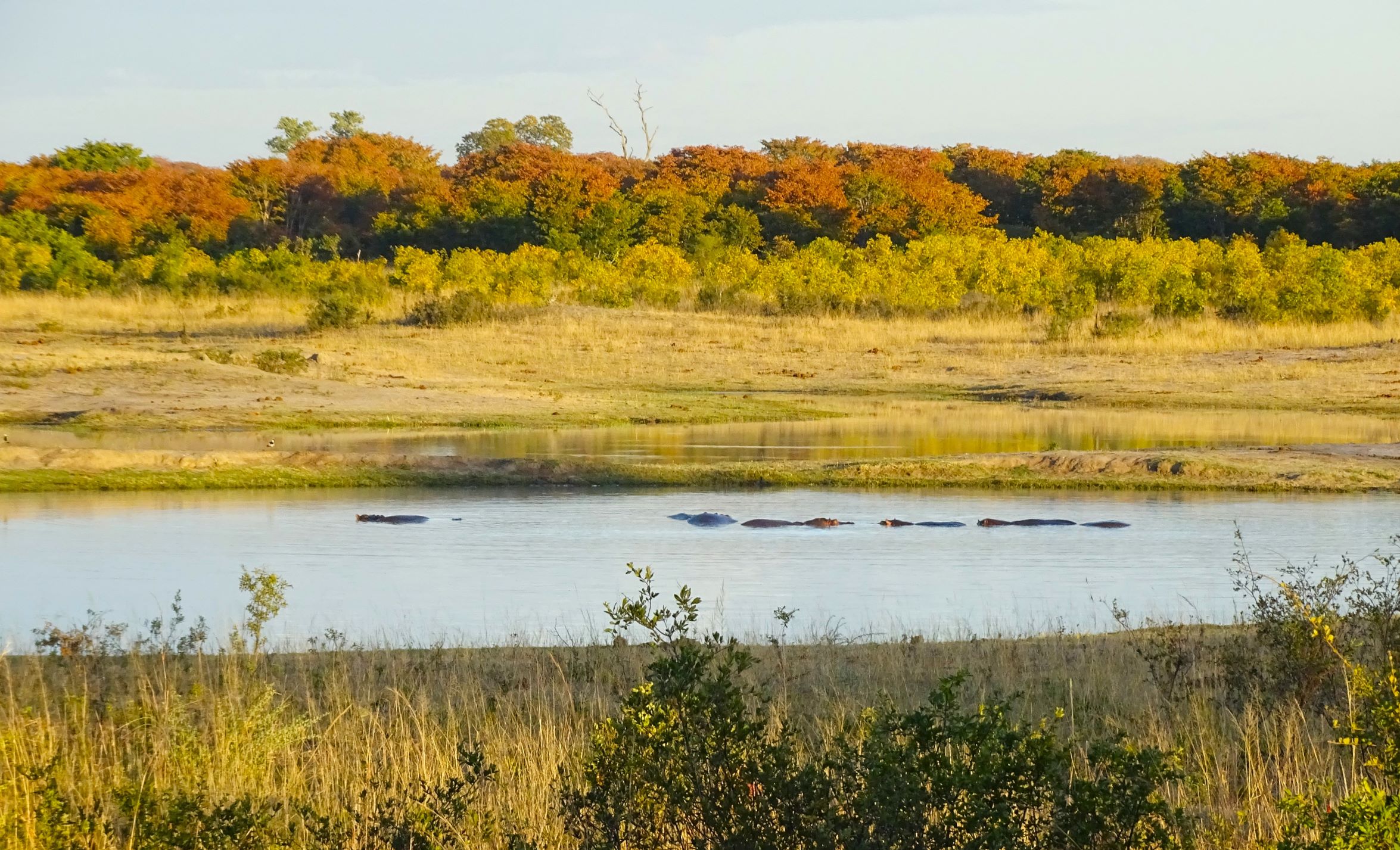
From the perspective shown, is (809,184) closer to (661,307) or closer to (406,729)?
(661,307)

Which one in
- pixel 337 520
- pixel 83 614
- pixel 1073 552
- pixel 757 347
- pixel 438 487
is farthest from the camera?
pixel 757 347

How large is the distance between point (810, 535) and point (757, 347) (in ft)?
71.0

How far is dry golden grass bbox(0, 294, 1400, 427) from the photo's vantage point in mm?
24750

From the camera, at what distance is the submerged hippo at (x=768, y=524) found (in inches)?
573

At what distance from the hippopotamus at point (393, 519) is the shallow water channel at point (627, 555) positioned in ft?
0.44

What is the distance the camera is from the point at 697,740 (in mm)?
4543

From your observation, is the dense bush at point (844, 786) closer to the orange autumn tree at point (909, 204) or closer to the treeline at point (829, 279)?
the treeline at point (829, 279)

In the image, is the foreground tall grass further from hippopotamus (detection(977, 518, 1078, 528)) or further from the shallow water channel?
hippopotamus (detection(977, 518, 1078, 528))

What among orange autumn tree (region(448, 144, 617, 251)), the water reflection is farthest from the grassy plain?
orange autumn tree (region(448, 144, 617, 251))

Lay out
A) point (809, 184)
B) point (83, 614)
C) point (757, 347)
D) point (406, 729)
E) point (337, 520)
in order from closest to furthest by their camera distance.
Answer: point (406, 729) < point (83, 614) < point (337, 520) < point (757, 347) < point (809, 184)

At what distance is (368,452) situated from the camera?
19719mm

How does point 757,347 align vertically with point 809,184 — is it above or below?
below

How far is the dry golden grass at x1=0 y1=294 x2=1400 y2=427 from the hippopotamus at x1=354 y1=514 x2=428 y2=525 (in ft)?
28.5

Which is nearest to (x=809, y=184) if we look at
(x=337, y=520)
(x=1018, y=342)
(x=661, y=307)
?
(x=661, y=307)
